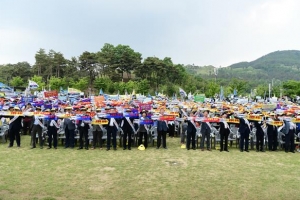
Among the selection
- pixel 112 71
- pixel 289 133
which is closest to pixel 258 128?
pixel 289 133

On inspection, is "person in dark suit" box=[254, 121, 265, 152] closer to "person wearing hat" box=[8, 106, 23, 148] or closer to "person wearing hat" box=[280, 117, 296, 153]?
"person wearing hat" box=[280, 117, 296, 153]

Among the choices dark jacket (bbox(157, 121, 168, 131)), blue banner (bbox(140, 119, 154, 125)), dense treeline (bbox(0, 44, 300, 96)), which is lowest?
dark jacket (bbox(157, 121, 168, 131))

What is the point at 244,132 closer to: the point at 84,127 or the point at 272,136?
the point at 272,136

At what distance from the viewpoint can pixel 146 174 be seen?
902 centimetres

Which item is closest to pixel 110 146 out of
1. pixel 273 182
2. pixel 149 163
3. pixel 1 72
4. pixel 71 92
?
pixel 149 163

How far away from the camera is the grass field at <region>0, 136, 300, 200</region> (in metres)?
7.40

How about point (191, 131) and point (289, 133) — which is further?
point (191, 131)

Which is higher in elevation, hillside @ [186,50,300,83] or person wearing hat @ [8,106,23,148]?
hillside @ [186,50,300,83]

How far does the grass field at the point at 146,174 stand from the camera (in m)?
7.40

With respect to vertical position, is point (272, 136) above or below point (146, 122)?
below

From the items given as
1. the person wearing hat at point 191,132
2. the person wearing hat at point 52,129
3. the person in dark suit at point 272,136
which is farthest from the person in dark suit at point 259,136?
the person wearing hat at point 52,129

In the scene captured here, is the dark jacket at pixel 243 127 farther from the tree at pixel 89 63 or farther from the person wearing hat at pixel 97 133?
the tree at pixel 89 63

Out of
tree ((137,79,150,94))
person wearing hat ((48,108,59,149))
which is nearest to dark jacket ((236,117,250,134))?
person wearing hat ((48,108,59,149))

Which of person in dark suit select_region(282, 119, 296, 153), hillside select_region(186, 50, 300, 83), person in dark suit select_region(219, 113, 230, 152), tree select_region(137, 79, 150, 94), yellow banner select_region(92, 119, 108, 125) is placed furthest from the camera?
hillside select_region(186, 50, 300, 83)
